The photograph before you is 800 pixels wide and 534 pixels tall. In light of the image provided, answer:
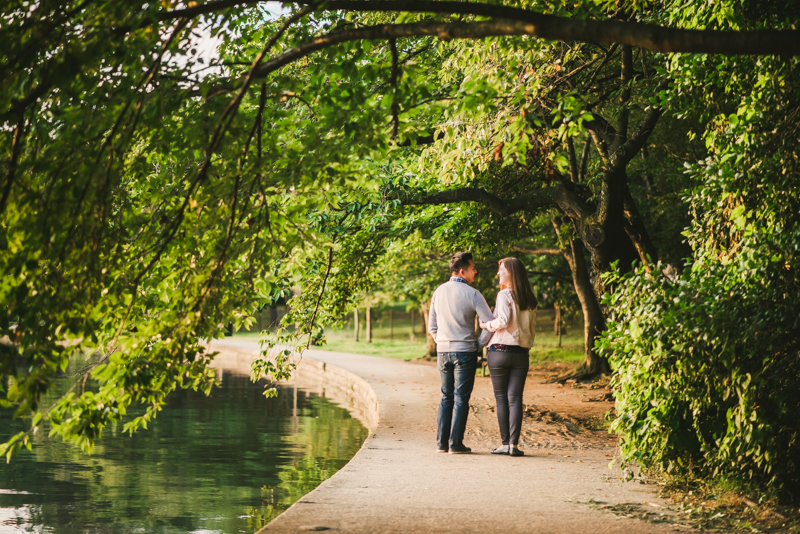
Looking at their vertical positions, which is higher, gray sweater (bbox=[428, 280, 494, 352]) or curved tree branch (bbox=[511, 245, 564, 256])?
curved tree branch (bbox=[511, 245, 564, 256])

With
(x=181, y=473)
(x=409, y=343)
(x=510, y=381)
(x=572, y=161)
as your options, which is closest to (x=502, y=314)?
(x=510, y=381)

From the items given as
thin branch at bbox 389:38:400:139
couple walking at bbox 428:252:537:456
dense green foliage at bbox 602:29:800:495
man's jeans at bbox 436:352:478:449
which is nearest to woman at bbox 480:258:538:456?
couple walking at bbox 428:252:537:456

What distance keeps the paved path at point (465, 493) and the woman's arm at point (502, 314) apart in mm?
1336

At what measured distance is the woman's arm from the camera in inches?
305

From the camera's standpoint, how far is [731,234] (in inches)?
242

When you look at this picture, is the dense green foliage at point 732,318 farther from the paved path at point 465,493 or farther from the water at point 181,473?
the water at point 181,473

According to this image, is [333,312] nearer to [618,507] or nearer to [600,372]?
[618,507]

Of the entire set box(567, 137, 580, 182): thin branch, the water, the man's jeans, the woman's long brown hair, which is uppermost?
box(567, 137, 580, 182): thin branch

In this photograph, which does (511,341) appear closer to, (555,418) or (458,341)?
(458,341)

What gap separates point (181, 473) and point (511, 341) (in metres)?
4.72

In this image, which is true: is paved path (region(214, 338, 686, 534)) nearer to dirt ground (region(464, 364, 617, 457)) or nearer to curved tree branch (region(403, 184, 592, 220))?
dirt ground (region(464, 364, 617, 457))

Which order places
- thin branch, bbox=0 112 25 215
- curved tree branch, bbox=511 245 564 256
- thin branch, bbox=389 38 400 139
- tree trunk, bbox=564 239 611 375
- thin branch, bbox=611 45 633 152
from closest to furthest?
thin branch, bbox=0 112 25 215 → thin branch, bbox=389 38 400 139 → thin branch, bbox=611 45 633 152 → tree trunk, bbox=564 239 611 375 → curved tree branch, bbox=511 245 564 256

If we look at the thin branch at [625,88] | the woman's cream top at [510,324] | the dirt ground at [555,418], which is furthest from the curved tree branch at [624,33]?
the thin branch at [625,88]

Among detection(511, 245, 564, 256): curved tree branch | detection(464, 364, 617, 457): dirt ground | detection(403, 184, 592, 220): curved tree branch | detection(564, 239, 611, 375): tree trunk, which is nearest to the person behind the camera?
detection(464, 364, 617, 457): dirt ground
